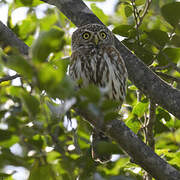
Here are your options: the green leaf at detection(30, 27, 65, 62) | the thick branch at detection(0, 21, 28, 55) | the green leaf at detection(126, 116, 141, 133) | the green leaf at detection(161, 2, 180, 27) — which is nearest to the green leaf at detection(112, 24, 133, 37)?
the green leaf at detection(161, 2, 180, 27)

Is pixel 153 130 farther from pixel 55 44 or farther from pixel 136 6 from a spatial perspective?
pixel 55 44

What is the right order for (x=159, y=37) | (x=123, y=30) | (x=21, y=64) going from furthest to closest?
(x=123, y=30), (x=159, y=37), (x=21, y=64)

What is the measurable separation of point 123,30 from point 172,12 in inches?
30.1

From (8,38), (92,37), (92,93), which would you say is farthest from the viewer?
(92,37)

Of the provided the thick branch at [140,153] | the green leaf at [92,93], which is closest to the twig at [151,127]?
the thick branch at [140,153]

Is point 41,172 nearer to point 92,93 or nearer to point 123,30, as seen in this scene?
point 92,93

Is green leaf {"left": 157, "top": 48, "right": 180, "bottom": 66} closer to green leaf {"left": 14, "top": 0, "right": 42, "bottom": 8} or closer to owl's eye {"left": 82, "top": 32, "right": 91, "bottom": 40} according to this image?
owl's eye {"left": 82, "top": 32, "right": 91, "bottom": 40}

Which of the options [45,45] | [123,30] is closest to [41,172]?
[45,45]

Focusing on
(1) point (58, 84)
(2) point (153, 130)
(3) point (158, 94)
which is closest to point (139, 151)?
(3) point (158, 94)

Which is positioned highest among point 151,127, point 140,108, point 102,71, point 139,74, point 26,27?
point 26,27

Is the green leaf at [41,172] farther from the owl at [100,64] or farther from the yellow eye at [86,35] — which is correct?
the yellow eye at [86,35]

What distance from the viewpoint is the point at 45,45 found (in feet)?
4.99

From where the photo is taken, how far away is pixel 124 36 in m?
3.47

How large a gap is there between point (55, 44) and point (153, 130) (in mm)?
2346
